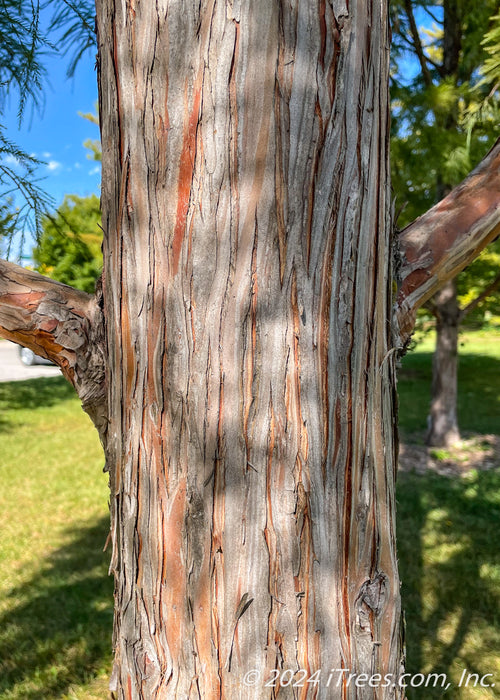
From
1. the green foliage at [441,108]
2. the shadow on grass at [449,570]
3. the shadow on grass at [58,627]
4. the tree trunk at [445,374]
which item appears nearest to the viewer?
the shadow on grass at [58,627]

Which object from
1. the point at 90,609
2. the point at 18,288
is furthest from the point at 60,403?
the point at 18,288

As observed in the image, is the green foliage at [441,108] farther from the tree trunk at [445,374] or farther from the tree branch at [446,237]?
the tree branch at [446,237]

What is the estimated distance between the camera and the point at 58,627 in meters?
3.68

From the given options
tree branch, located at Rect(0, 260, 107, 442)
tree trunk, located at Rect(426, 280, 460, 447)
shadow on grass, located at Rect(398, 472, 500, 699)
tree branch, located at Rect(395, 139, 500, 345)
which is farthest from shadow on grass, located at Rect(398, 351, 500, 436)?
tree branch, located at Rect(0, 260, 107, 442)

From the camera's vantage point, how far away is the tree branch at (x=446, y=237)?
149cm

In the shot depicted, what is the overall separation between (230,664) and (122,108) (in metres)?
1.14

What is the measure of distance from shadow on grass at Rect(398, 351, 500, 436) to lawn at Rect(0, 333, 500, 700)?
28 centimetres

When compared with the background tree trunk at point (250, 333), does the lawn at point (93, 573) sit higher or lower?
lower

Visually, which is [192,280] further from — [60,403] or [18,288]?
[60,403]

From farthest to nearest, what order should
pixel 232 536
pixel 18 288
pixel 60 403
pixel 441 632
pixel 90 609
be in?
pixel 60 403 → pixel 90 609 → pixel 441 632 → pixel 18 288 → pixel 232 536

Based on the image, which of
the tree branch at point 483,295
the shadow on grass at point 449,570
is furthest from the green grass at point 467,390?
the shadow on grass at point 449,570

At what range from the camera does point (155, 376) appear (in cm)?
117

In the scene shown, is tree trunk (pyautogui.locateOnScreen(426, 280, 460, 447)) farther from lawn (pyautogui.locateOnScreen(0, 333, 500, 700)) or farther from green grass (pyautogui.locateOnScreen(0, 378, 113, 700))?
green grass (pyautogui.locateOnScreen(0, 378, 113, 700))

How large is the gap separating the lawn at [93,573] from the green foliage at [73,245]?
89.7 inches
